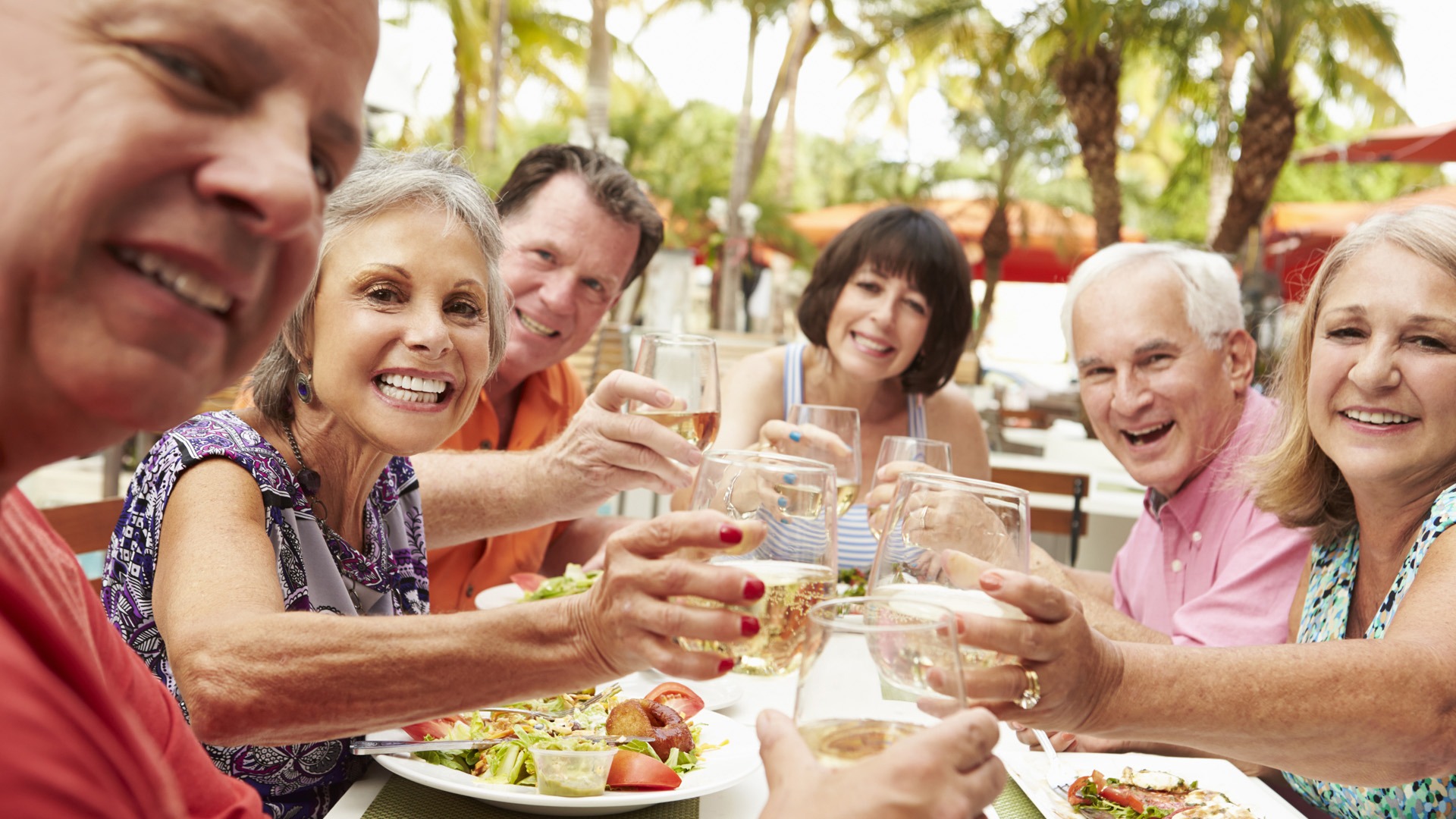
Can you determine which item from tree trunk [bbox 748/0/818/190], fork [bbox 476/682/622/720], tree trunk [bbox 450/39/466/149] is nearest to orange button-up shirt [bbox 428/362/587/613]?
fork [bbox 476/682/622/720]

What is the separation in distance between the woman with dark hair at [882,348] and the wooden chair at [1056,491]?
1.54 ft

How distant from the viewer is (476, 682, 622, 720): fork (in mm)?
2059

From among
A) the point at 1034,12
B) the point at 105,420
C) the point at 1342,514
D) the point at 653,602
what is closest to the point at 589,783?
the point at 653,602

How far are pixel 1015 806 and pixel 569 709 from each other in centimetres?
90

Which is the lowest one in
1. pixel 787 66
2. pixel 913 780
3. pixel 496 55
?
pixel 913 780

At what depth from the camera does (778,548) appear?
136 cm

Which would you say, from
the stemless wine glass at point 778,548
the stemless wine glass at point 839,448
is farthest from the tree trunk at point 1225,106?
the stemless wine glass at point 778,548

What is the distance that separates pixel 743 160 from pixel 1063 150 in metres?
7.86

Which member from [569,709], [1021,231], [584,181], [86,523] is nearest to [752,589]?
[569,709]

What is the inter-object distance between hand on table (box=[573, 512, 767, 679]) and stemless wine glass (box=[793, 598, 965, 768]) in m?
0.29

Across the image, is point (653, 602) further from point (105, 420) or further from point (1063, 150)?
point (1063, 150)

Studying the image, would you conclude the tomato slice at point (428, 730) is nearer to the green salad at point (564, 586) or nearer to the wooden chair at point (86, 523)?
the green salad at point (564, 586)

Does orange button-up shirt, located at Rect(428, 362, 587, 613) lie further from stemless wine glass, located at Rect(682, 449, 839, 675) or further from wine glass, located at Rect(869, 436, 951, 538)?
stemless wine glass, located at Rect(682, 449, 839, 675)

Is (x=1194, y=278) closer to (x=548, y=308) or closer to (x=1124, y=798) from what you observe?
(x=1124, y=798)
